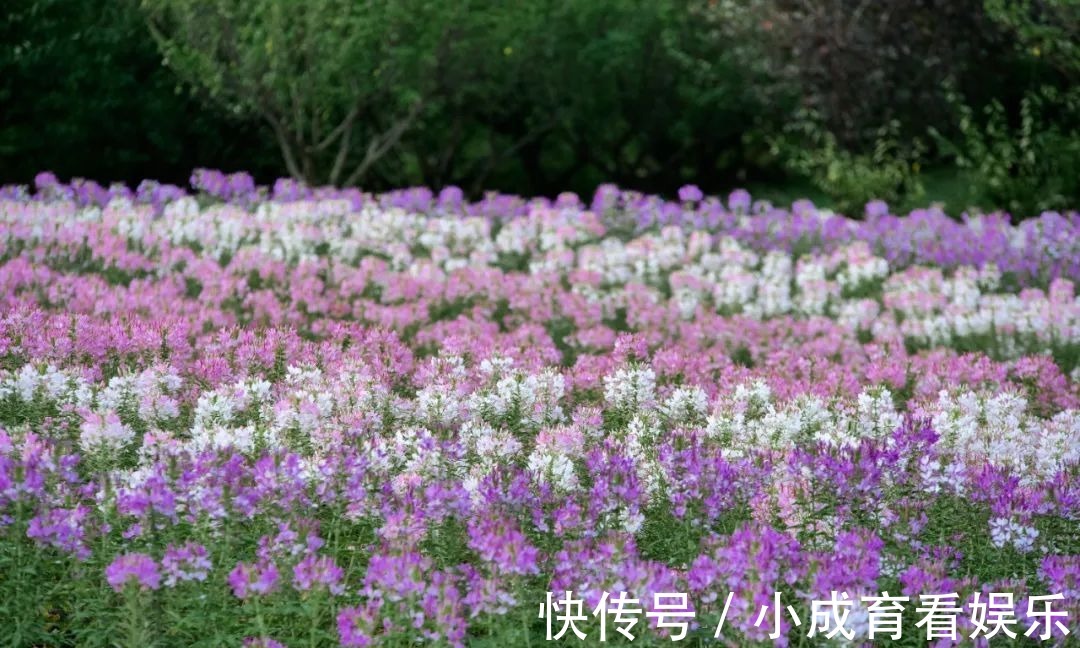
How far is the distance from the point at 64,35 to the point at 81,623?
39.0 ft

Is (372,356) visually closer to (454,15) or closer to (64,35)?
(454,15)

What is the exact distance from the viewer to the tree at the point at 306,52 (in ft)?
44.3

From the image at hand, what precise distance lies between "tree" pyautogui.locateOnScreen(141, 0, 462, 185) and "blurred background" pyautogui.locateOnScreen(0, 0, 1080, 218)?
0.04 meters

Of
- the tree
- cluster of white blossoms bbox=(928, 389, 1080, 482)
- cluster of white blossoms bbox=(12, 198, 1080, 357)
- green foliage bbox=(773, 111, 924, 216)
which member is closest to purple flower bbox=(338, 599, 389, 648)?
cluster of white blossoms bbox=(928, 389, 1080, 482)

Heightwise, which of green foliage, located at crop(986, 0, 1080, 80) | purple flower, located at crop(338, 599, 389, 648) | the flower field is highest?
green foliage, located at crop(986, 0, 1080, 80)

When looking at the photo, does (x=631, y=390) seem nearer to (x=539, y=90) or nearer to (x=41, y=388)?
(x=41, y=388)

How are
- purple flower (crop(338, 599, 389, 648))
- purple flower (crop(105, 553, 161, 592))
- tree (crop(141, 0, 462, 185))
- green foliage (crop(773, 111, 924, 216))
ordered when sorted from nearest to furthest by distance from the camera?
purple flower (crop(338, 599, 389, 648)) → purple flower (crop(105, 553, 161, 592)) → tree (crop(141, 0, 462, 185)) → green foliage (crop(773, 111, 924, 216))

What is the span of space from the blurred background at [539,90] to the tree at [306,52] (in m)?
0.04

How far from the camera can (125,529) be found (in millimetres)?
4578

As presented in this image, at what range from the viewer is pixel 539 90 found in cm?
1800

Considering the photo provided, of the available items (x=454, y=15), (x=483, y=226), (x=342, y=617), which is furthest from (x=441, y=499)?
(x=454, y=15)

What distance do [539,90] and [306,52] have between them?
4700 millimetres

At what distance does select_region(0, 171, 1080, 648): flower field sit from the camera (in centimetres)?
A: 384

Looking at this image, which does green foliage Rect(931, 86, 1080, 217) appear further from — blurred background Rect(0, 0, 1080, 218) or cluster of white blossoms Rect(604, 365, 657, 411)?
cluster of white blossoms Rect(604, 365, 657, 411)
